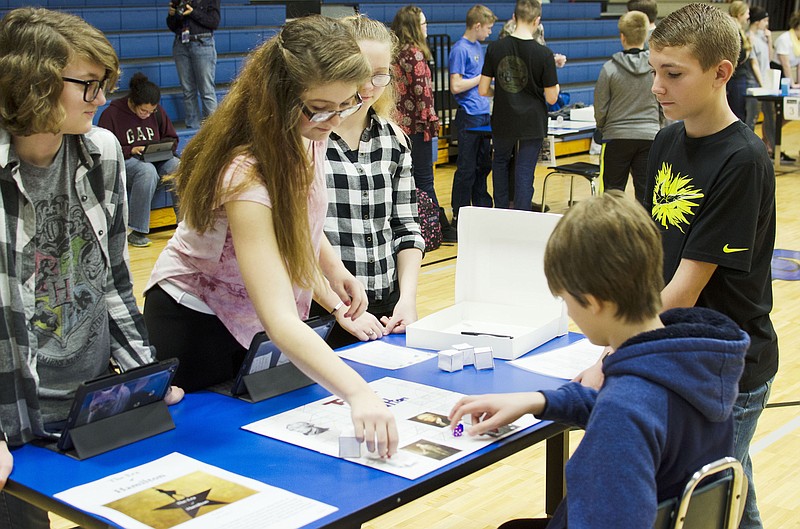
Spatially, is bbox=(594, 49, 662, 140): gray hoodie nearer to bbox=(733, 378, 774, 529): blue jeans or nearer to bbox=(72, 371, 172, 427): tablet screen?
bbox=(733, 378, 774, 529): blue jeans

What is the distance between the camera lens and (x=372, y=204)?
2492mm

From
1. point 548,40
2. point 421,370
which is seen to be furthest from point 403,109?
point 548,40

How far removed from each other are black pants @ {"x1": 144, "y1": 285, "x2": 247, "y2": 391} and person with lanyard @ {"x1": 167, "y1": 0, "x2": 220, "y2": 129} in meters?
6.05

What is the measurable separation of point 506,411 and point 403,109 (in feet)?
16.2

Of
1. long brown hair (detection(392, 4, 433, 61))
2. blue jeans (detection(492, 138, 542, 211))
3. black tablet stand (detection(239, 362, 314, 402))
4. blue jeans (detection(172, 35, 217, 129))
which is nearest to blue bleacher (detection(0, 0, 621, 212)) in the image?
blue jeans (detection(172, 35, 217, 129))

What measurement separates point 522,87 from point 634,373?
17.4ft

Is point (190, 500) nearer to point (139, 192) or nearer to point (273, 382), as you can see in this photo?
point (273, 382)

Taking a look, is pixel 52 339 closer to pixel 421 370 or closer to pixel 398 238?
pixel 421 370

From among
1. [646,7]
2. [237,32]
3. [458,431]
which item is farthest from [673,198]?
[237,32]

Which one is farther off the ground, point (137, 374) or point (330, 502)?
point (137, 374)

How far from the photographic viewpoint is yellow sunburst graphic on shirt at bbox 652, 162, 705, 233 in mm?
1986

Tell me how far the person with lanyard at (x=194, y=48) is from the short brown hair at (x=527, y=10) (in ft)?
9.10

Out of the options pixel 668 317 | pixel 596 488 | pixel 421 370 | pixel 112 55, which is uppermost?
pixel 112 55

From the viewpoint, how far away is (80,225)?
69.9 inches
